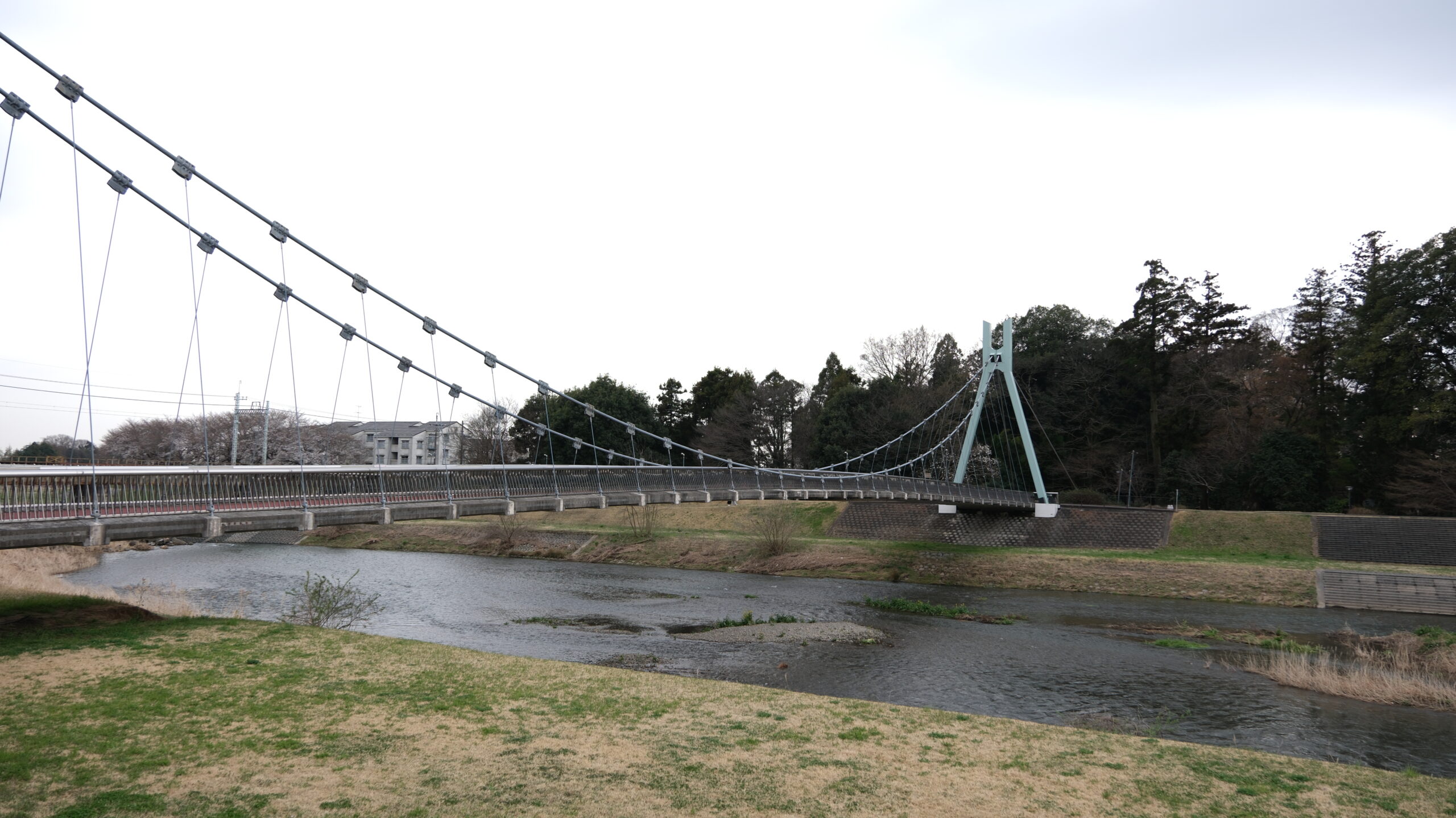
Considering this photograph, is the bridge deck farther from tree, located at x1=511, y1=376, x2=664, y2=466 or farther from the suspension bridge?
tree, located at x1=511, y1=376, x2=664, y2=466

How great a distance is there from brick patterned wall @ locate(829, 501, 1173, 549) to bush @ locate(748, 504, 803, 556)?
2900mm

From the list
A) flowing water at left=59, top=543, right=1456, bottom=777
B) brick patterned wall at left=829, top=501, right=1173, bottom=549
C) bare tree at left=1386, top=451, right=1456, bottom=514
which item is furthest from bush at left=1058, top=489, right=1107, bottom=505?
flowing water at left=59, top=543, right=1456, bottom=777

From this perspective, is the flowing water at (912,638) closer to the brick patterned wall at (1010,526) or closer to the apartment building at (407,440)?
the brick patterned wall at (1010,526)

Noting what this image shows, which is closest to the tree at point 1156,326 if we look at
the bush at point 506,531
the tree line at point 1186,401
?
the tree line at point 1186,401

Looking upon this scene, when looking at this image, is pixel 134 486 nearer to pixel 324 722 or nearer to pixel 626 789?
pixel 324 722

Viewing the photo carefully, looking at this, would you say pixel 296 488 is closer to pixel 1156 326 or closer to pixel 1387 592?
pixel 1387 592

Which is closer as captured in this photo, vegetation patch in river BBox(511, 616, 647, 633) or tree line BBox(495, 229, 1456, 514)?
vegetation patch in river BBox(511, 616, 647, 633)

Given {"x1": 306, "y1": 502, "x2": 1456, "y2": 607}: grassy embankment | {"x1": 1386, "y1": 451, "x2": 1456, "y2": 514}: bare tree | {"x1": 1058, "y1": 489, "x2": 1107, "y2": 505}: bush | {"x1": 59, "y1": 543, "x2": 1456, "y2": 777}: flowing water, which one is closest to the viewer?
{"x1": 59, "y1": 543, "x2": 1456, "y2": 777}: flowing water

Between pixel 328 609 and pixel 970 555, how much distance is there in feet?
71.0

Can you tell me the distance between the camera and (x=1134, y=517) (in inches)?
1284

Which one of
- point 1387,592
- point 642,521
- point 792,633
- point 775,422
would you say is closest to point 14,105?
point 792,633

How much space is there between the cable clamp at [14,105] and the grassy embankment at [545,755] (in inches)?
295

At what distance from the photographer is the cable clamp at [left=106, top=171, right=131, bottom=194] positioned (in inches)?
532

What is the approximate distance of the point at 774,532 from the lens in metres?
31.7
